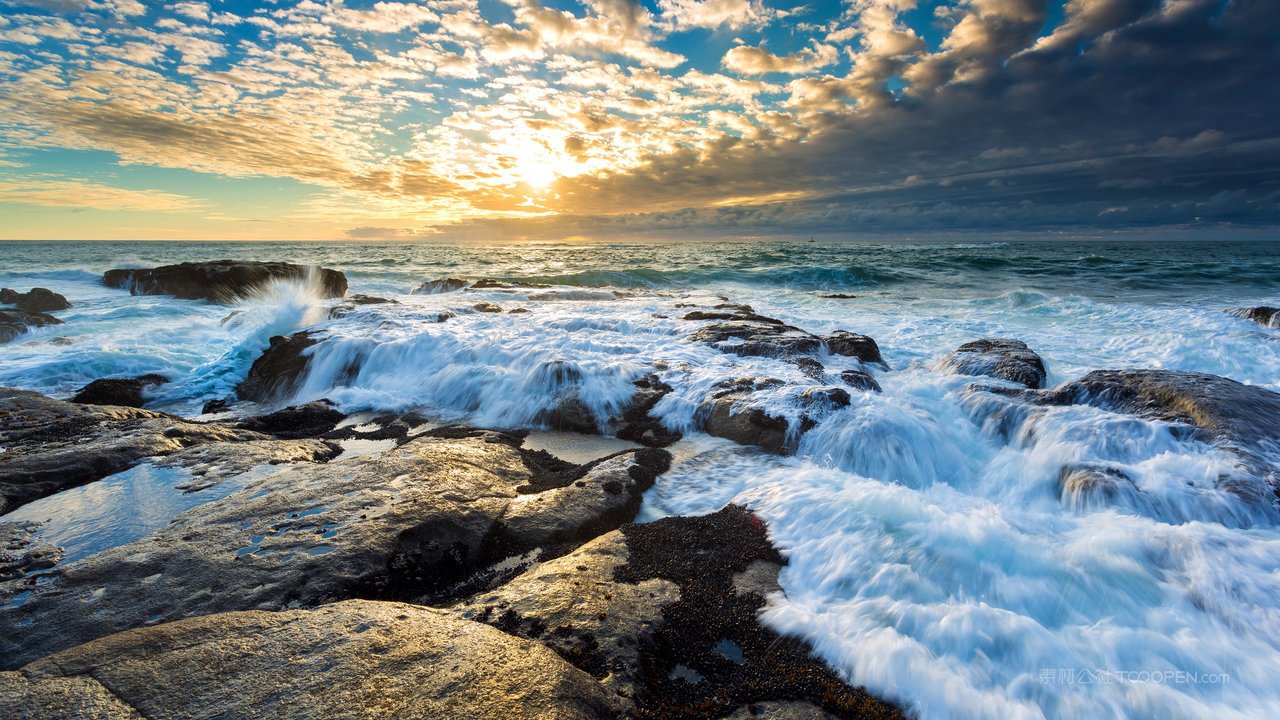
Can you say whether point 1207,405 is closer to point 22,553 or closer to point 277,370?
point 22,553

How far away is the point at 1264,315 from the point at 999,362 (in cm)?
1067

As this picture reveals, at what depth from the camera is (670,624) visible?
3195 millimetres

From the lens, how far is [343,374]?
9703 mm

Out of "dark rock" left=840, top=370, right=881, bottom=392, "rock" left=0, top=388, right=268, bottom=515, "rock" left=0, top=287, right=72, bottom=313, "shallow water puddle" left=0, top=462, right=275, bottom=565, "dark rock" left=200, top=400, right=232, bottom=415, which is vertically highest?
"rock" left=0, top=287, right=72, bottom=313

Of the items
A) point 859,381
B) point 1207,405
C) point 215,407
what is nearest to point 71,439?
point 215,407

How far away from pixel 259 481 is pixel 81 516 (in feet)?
3.86

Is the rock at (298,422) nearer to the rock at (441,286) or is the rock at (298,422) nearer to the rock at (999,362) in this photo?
the rock at (999,362)

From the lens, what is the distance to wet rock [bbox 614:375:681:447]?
22.8 feet

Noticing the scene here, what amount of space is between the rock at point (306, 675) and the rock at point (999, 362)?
28.4 feet

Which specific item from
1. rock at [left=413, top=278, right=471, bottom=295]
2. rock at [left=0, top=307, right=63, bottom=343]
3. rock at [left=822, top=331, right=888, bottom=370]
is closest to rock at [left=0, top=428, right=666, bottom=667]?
rock at [left=822, top=331, right=888, bottom=370]

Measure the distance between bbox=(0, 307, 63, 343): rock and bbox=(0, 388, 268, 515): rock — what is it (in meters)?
10.3

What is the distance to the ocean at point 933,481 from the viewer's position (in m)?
3.02

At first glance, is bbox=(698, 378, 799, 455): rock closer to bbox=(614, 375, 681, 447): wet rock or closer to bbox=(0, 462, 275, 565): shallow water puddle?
bbox=(614, 375, 681, 447): wet rock

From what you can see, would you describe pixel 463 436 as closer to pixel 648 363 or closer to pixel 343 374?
pixel 648 363
